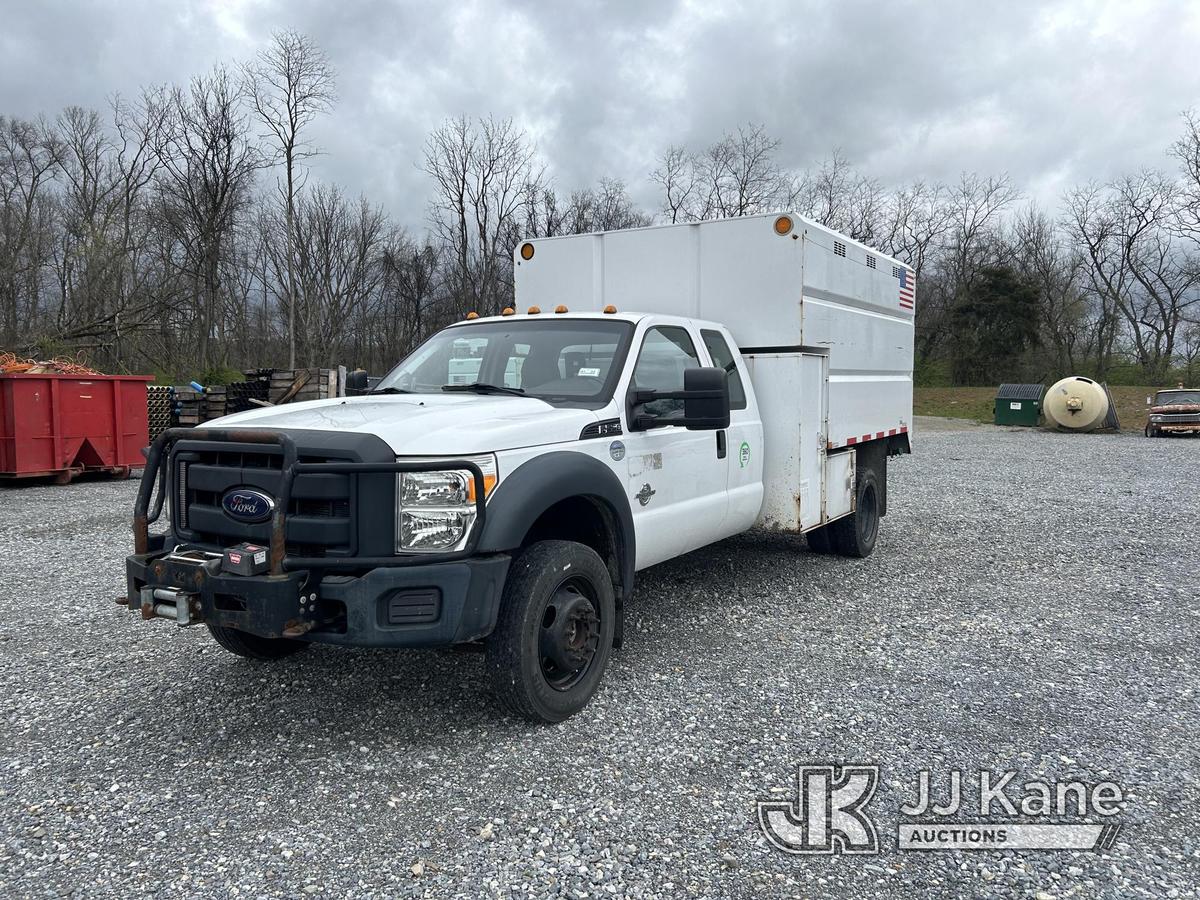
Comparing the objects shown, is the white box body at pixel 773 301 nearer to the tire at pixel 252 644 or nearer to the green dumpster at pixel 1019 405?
the tire at pixel 252 644

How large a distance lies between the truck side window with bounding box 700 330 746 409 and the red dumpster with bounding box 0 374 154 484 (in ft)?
38.0

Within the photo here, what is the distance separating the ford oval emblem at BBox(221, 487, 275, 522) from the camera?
3637mm

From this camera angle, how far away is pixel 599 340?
5043 mm

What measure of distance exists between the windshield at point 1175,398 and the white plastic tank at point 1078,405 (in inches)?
71.9

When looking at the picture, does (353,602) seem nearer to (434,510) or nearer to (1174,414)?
(434,510)

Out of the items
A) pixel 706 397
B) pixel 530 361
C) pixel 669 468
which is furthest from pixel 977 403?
pixel 706 397

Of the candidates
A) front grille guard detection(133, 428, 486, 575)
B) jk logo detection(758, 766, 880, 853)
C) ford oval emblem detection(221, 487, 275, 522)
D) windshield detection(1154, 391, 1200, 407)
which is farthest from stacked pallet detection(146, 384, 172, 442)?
windshield detection(1154, 391, 1200, 407)

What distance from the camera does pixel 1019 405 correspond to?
31.6 metres

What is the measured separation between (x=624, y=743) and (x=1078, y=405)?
28.9m

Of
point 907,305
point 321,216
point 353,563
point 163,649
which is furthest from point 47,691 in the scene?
point 321,216

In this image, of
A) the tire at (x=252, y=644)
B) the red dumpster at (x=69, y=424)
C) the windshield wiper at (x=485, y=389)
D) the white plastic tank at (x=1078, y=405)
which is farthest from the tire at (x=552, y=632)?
the white plastic tank at (x=1078, y=405)

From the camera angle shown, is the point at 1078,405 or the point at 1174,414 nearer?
the point at 1174,414

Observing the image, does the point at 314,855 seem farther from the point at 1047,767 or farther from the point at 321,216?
the point at 321,216
